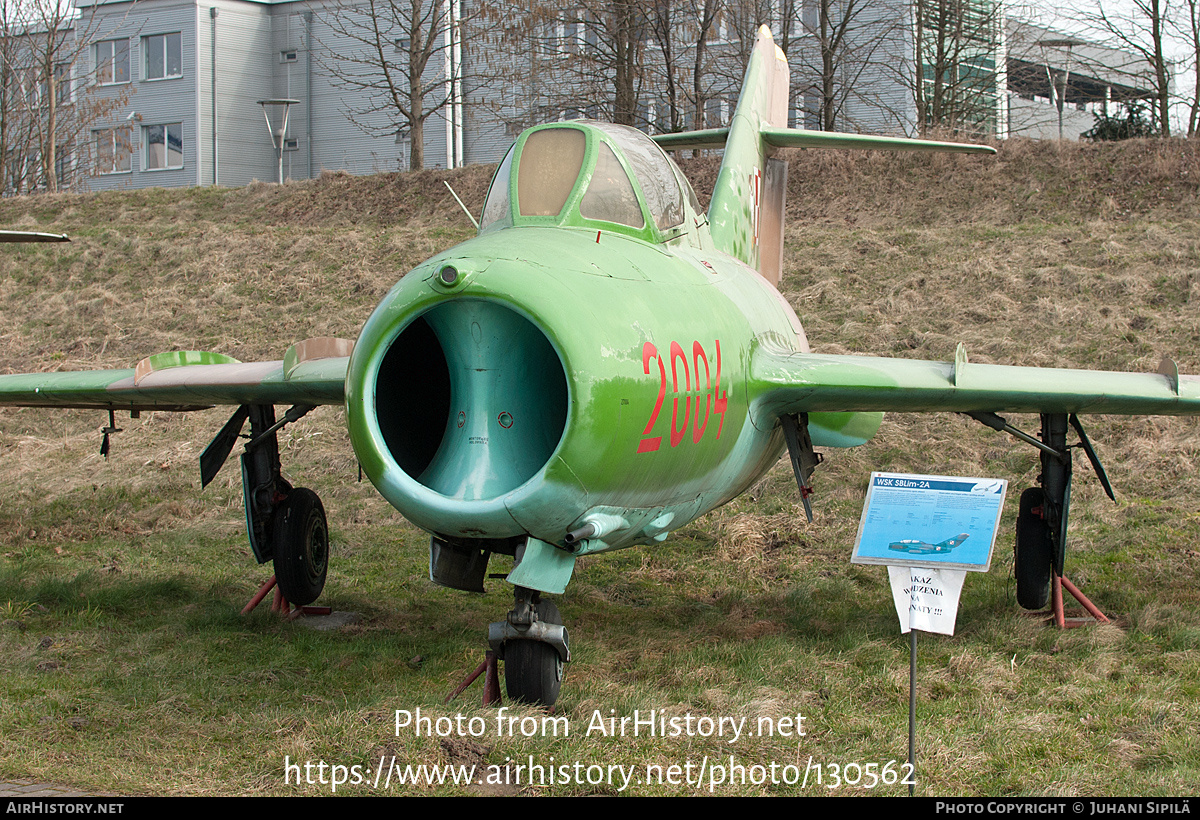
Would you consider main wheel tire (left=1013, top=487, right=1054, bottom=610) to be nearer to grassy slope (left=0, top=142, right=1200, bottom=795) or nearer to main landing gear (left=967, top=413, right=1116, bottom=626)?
main landing gear (left=967, top=413, right=1116, bottom=626)

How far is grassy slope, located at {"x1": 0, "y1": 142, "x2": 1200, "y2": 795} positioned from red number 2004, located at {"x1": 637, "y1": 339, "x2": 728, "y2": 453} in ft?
5.08

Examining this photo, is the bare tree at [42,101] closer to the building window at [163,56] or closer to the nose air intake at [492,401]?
the building window at [163,56]

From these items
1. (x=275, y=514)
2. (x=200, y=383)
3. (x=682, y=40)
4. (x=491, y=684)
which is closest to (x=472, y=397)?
(x=491, y=684)

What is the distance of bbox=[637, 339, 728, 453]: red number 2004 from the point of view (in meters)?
Answer: 4.78

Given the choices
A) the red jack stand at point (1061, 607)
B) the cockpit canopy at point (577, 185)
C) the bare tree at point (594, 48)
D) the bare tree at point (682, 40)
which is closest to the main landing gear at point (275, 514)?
the cockpit canopy at point (577, 185)

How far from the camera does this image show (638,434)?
4.68 metres

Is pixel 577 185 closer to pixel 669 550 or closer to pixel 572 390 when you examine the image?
pixel 572 390

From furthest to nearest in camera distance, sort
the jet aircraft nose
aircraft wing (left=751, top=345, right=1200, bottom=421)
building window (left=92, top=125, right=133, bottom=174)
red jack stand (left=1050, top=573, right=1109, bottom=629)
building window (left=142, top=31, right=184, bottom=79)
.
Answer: building window (left=142, top=31, right=184, bottom=79) → building window (left=92, top=125, right=133, bottom=174) → red jack stand (left=1050, top=573, right=1109, bottom=629) → aircraft wing (left=751, top=345, right=1200, bottom=421) → the jet aircraft nose

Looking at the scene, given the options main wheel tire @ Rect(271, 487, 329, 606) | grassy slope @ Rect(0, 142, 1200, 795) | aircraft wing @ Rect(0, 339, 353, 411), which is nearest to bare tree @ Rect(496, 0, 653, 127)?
grassy slope @ Rect(0, 142, 1200, 795)

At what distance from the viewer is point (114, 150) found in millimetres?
41062

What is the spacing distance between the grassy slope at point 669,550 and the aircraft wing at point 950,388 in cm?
168

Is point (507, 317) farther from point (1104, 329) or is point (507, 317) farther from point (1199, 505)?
point (1104, 329)

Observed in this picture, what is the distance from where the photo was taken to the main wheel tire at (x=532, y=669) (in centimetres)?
548
